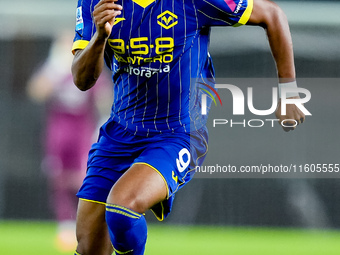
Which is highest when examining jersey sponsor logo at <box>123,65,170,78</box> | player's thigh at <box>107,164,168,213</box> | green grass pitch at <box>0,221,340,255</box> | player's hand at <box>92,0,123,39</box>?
player's hand at <box>92,0,123,39</box>

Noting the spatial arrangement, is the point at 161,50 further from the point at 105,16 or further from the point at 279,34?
the point at 279,34

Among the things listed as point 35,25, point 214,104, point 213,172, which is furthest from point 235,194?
point 35,25

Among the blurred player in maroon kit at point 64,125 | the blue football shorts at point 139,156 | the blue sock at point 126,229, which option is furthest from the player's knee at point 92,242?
the blurred player in maroon kit at point 64,125

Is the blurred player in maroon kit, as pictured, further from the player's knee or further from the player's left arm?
the player's left arm

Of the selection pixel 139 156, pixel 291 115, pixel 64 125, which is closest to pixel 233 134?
pixel 64 125

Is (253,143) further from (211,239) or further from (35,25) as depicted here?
(35,25)

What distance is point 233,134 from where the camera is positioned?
5.04 metres

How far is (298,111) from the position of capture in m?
2.79

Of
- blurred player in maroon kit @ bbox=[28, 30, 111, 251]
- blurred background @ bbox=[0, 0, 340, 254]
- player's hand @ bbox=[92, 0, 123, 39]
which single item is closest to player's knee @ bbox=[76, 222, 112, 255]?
player's hand @ bbox=[92, 0, 123, 39]

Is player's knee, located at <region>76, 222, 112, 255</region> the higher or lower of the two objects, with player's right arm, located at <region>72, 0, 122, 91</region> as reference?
lower

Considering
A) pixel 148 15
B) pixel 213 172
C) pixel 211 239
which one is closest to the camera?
pixel 148 15

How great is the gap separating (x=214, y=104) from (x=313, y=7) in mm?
1122

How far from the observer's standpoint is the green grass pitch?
4445 millimetres

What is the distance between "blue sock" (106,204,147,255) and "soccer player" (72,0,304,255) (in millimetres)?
48
